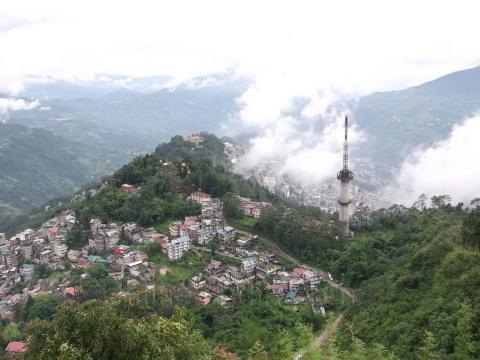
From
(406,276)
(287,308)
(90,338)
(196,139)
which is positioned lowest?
(287,308)

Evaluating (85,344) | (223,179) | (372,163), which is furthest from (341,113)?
(85,344)

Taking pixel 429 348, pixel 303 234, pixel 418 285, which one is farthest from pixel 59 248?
pixel 429 348

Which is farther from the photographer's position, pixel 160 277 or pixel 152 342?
pixel 160 277

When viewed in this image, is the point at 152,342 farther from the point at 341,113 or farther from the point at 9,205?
the point at 341,113

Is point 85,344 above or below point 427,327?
above

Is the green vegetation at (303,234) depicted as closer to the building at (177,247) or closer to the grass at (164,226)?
the building at (177,247)

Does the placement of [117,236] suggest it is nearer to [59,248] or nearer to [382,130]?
[59,248]

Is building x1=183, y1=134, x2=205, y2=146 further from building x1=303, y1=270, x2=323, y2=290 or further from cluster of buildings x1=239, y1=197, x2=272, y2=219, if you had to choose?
building x1=303, y1=270, x2=323, y2=290
